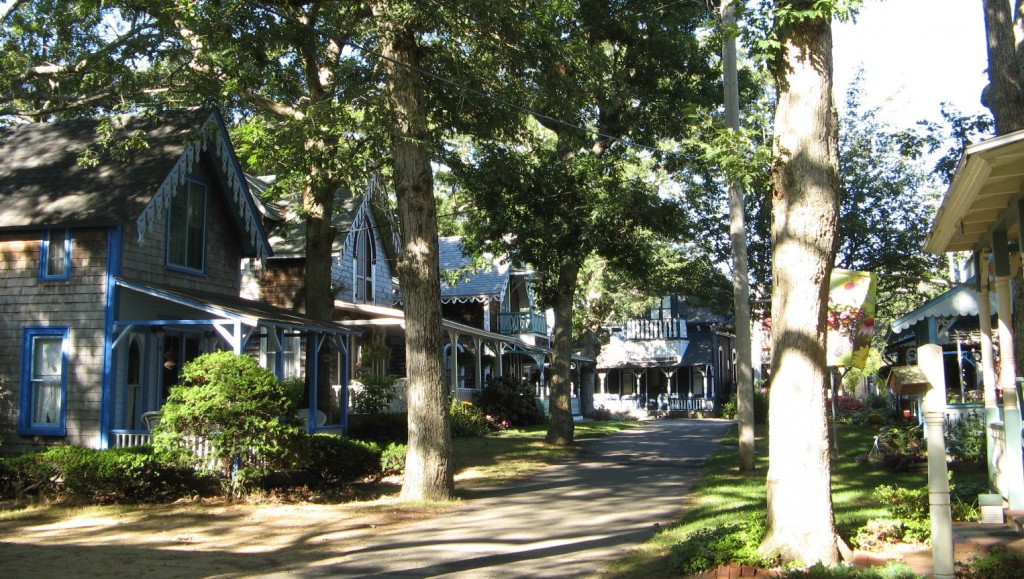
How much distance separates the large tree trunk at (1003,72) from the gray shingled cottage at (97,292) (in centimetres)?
1176

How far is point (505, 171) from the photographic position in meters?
19.5

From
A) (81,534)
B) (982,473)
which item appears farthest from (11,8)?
(982,473)

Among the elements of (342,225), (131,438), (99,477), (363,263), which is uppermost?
(342,225)

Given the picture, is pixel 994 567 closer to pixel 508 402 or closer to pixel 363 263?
pixel 363 263

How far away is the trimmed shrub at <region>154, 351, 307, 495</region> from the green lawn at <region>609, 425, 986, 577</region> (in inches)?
239

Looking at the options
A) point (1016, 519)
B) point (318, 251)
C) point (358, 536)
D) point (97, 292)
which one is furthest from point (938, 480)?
point (318, 251)

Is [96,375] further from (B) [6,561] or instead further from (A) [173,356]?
(B) [6,561]

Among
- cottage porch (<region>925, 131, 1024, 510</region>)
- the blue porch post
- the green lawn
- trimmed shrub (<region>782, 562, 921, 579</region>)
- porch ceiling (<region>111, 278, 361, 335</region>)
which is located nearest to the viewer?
trimmed shrub (<region>782, 562, 921, 579</region>)

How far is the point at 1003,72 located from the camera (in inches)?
494

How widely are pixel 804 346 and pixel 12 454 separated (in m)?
14.6

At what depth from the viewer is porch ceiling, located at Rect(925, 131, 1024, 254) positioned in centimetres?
720

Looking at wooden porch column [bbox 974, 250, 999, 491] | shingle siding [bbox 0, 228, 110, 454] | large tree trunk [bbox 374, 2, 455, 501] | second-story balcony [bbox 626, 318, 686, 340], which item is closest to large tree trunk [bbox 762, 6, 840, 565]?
wooden porch column [bbox 974, 250, 999, 491]

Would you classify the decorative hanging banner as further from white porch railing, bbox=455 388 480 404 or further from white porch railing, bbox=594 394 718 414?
white porch railing, bbox=594 394 718 414

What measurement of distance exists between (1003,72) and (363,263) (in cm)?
2162
